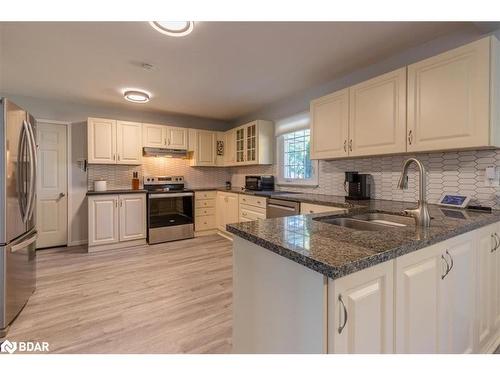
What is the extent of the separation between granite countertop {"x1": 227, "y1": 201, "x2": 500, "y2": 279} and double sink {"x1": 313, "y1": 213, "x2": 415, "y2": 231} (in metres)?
0.28

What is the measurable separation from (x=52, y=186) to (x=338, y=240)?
4.54 metres

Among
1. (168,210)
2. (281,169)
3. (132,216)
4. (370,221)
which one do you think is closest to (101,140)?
(132,216)

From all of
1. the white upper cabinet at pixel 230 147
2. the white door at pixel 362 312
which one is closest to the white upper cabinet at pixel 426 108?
the white door at pixel 362 312

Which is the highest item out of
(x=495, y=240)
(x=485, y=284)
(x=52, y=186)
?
(x=52, y=186)

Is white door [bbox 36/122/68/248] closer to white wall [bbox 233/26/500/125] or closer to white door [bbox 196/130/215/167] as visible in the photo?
white door [bbox 196/130/215/167]

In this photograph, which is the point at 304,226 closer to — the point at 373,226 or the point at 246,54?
the point at 373,226

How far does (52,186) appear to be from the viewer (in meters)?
3.88

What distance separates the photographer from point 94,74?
9.43 feet

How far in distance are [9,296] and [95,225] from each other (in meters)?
1.87

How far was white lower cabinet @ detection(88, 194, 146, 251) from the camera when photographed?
3.60 meters

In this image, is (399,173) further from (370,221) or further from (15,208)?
(15,208)
